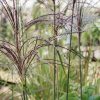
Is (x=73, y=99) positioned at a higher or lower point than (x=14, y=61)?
lower

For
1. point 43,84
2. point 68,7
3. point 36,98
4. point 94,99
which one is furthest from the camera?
point 43,84

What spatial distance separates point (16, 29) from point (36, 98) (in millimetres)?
1573

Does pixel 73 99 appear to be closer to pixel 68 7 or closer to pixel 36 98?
pixel 68 7

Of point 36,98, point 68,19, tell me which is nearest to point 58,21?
point 68,19

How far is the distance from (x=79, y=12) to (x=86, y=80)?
5.05 feet

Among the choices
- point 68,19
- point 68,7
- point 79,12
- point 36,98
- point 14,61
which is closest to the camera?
point 14,61

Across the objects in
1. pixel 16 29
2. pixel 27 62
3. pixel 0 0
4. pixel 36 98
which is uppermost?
pixel 0 0

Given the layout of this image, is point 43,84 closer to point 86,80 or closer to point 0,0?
point 86,80

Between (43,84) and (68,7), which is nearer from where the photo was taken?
(68,7)

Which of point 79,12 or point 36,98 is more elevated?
point 79,12

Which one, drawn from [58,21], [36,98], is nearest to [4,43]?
[58,21]

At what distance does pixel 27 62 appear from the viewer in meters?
1.37

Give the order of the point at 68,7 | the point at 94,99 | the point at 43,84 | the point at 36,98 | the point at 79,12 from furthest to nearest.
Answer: the point at 43,84 < the point at 36,98 < the point at 94,99 < the point at 68,7 < the point at 79,12

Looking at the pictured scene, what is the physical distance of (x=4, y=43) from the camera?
1.38 m
